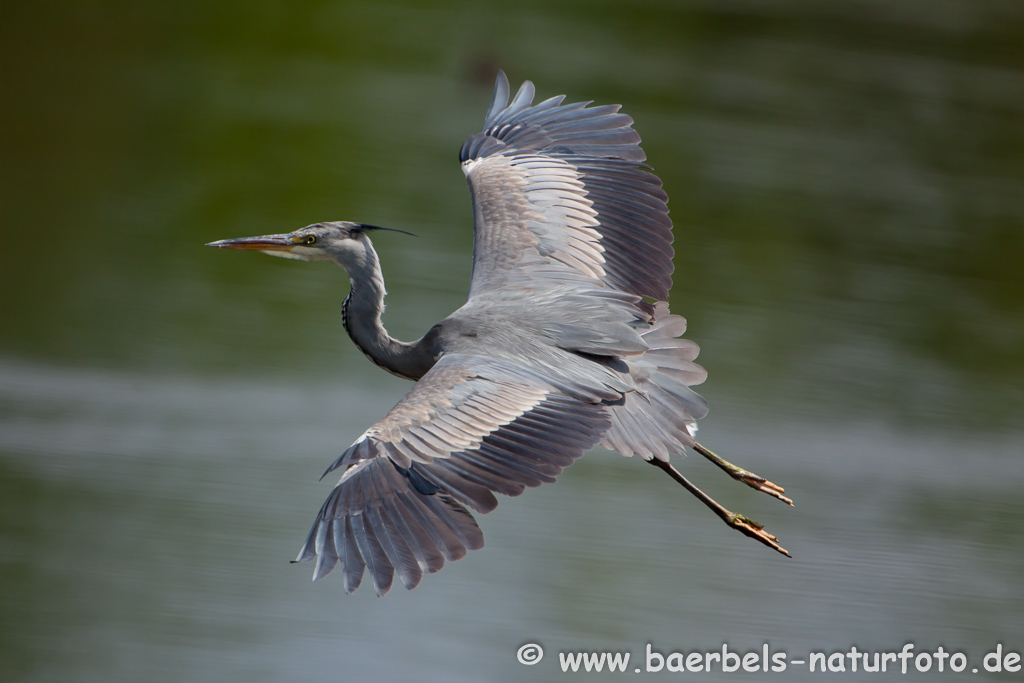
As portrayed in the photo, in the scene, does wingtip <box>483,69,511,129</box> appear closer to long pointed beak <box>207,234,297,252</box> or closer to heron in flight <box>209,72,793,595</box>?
heron in flight <box>209,72,793,595</box>

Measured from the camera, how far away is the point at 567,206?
319 cm

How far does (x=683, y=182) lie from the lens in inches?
211

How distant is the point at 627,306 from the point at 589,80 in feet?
11.0

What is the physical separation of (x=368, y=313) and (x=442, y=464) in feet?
2.82

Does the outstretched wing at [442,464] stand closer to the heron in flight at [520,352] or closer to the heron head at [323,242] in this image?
the heron in flight at [520,352]

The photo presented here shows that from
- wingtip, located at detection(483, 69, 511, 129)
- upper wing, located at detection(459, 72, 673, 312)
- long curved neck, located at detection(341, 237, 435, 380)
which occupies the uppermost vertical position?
wingtip, located at detection(483, 69, 511, 129)

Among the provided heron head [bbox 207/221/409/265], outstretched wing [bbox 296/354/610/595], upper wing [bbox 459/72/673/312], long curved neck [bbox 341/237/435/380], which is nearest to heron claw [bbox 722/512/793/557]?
upper wing [bbox 459/72/673/312]

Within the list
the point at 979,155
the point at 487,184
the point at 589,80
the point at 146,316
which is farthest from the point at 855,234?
the point at 146,316

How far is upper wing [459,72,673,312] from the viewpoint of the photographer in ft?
10.1

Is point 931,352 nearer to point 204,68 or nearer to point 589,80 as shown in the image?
point 589,80

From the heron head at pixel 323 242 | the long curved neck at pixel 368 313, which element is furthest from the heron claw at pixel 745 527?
the heron head at pixel 323 242

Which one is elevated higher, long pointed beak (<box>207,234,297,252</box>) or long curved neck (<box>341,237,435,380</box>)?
long pointed beak (<box>207,234,297,252</box>)

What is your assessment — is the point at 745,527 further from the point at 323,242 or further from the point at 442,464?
the point at 323,242

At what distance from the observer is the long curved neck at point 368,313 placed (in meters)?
3.03
